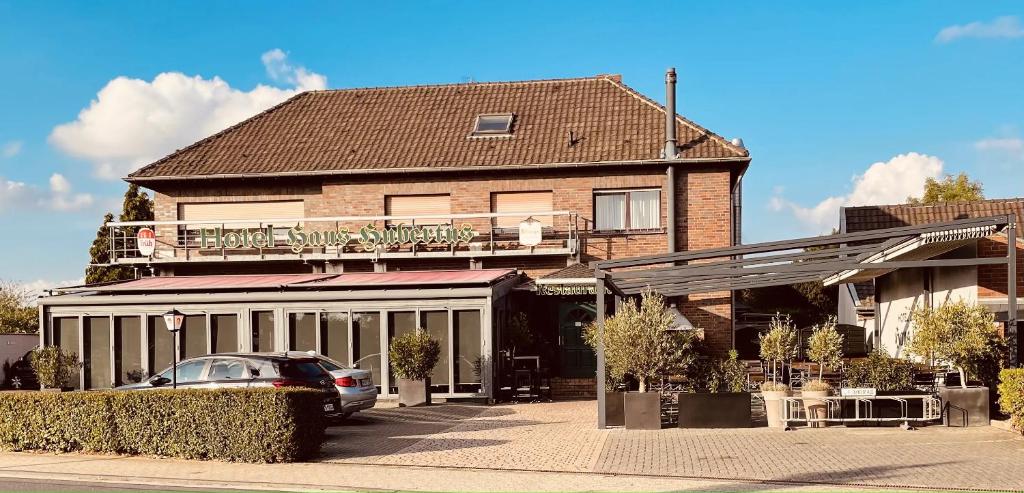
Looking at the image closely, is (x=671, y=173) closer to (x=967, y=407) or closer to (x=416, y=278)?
(x=416, y=278)

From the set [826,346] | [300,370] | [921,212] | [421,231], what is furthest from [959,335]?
[921,212]

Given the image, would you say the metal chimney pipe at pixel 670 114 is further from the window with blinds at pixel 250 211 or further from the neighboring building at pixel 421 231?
the window with blinds at pixel 250 211

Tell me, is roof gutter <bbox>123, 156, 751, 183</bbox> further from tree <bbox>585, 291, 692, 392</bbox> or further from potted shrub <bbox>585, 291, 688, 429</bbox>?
potted shrub <bbox>585, 291, 688, 429</bbox>

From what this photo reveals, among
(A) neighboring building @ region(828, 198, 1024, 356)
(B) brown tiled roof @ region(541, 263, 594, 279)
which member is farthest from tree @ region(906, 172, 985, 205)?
(B) brown tiled roof @ region(541, 263, 594, 279)

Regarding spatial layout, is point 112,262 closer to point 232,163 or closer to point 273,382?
point 232,163

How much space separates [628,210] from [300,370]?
431 inches

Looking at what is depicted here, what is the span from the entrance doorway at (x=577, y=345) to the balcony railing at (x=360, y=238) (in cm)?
178

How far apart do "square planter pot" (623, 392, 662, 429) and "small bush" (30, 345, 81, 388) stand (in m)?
13.6

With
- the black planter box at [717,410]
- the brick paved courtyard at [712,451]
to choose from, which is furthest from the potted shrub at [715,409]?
the brick paved courtyard at [712,451]

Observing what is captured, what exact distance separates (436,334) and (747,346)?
1439 centimetres

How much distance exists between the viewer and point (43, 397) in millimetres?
15164

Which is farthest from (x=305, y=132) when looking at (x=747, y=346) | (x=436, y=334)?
(x=747, y=346)

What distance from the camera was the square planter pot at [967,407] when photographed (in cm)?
1608

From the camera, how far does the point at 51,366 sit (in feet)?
75.1
